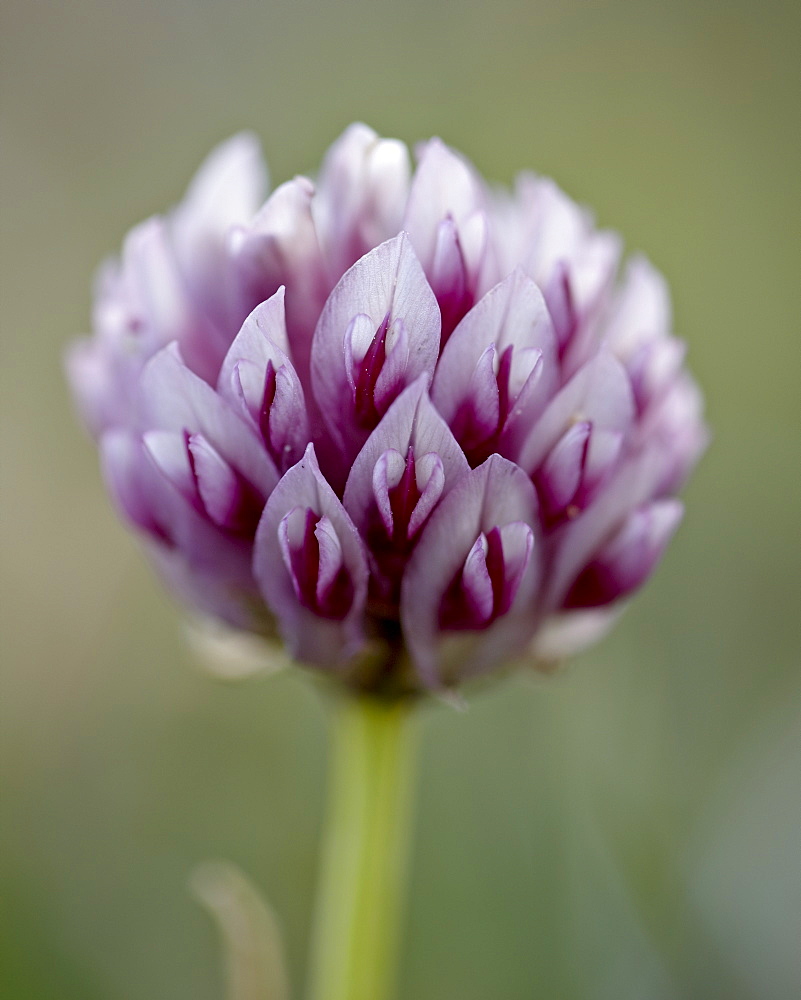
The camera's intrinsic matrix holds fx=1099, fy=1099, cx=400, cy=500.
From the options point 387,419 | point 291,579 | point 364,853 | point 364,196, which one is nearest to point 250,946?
point 364,853

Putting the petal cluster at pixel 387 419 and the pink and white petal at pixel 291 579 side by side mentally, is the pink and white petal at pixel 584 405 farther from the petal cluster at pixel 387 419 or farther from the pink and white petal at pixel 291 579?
the pink and white petal at pixel 291 579

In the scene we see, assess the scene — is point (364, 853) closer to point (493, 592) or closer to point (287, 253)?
point (493, 592)

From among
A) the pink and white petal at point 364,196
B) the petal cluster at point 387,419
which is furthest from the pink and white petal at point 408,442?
the pink and white petal at point 364,196

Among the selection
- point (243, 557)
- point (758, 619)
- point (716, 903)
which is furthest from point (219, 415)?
point (758, 619)

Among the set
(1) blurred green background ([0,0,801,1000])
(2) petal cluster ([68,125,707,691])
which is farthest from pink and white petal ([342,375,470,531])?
(1) blurred green background ([0,0,801,1000])

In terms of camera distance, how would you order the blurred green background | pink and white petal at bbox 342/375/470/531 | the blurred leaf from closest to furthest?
pink and white petal at bbox 342/375/470/531, the blurred leaf, the blurred green background

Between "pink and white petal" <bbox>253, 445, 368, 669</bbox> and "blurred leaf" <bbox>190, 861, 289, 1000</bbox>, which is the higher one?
"pink and white petal" <bbox>253, 445, 368, 669</bbox>

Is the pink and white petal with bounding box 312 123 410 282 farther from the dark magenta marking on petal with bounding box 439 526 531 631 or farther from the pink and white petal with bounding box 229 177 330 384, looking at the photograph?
the dark magenta marking on petal with bounding box 439 526 531 631

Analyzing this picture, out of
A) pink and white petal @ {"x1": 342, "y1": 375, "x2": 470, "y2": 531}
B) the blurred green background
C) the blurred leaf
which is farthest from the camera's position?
the blurred green background
